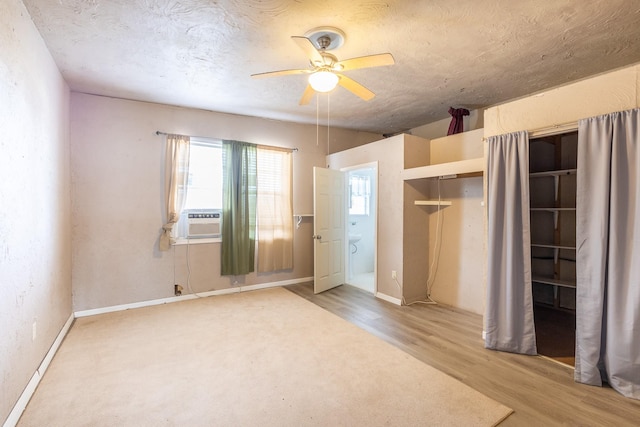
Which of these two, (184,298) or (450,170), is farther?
(184,298)

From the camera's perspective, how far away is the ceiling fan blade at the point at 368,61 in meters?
2.22

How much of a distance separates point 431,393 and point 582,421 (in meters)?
0.90

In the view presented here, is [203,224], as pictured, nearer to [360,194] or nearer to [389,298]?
[389,298]

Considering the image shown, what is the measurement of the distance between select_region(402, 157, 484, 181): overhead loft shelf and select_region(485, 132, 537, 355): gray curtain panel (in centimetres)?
37

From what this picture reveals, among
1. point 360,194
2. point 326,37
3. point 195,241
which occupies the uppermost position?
point 326,37

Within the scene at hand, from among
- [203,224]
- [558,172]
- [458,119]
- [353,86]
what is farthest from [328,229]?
[558,172]

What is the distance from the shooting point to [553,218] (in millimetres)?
4016

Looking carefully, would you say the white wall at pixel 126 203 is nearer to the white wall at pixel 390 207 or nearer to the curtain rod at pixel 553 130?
the white wall at pixel 390 207

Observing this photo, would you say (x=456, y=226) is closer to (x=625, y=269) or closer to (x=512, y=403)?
(x=625, y=269)

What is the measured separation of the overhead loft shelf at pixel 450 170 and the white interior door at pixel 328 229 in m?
1.27

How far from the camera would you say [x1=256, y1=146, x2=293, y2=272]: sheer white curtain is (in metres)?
4.91

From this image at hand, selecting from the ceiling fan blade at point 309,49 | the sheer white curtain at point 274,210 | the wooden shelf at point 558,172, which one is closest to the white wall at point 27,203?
the ceiling fan blade at point 309,49

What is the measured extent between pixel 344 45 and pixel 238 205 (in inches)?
112

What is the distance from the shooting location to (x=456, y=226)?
13.4 feet
